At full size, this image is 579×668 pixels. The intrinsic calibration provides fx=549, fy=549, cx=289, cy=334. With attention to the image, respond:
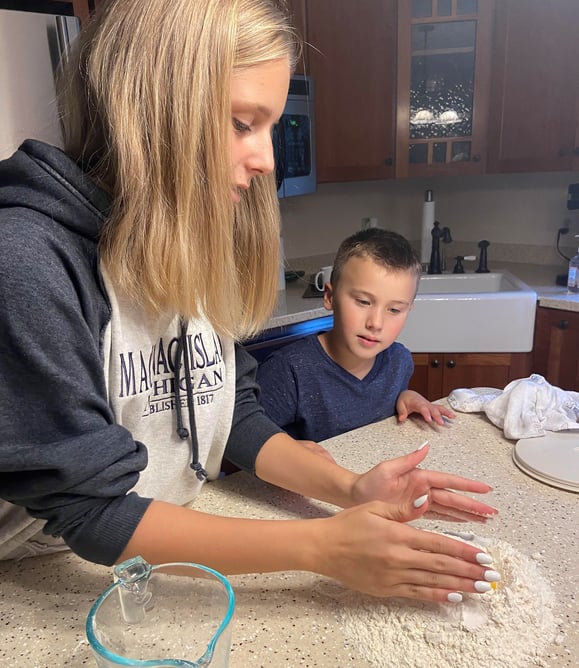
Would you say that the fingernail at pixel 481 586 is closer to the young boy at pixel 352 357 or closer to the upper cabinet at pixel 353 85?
the young boy at pixel 352 357

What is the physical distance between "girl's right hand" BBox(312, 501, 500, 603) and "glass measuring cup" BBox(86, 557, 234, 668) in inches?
5.0

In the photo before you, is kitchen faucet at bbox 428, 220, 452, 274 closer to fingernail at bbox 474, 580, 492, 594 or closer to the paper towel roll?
the paper towel roll

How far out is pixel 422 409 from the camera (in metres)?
1.01

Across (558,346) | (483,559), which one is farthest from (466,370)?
(483,559)

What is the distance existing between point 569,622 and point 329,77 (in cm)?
223

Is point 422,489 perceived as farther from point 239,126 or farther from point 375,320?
point 375,320

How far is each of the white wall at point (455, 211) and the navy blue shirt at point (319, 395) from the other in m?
1.50

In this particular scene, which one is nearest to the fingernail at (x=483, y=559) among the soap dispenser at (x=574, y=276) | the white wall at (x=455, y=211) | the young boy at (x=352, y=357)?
the young boy at (x=352, y=357)

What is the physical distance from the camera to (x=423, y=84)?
2.31 meters

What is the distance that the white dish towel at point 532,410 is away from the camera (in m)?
0.90

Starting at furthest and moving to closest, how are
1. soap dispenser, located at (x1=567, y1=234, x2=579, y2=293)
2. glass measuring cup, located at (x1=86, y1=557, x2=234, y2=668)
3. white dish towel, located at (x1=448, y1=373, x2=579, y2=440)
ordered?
1. soap dispenser, located at (x1=567, y1=234, x2=579, y2=293)
2. white dish towel, located at (x1=448, y1=373, x2=579, y2=440)
3. glass measuring cup, located at (x1=86, y1=557, x2=234, y2=668)

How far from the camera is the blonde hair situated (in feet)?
1.82

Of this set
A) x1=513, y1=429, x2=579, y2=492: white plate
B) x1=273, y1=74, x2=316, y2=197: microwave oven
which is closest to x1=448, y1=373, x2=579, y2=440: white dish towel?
x1=513, y1=429, x2=579, y2=492: white plate

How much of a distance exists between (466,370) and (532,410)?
1.27 metres
